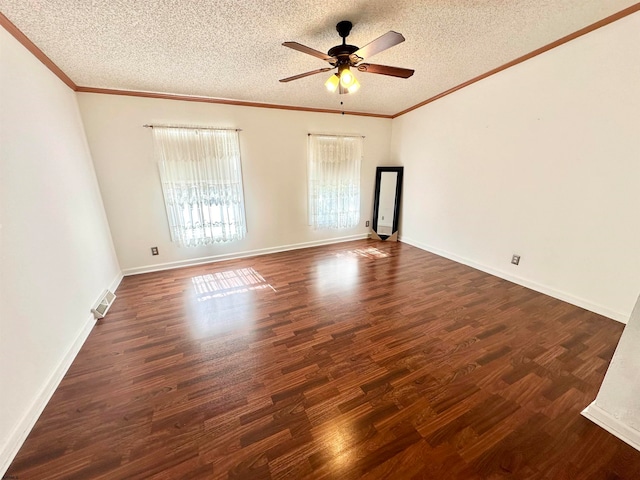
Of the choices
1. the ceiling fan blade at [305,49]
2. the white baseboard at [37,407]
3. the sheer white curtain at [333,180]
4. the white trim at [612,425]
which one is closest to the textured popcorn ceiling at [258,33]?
the ceiling fan blade at [305,49]

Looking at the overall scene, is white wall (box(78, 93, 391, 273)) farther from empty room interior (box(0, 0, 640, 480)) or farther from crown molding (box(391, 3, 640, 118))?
crown molding (box(391, 3, 640, 118))

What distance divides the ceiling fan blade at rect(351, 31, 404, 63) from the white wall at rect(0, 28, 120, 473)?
7.85ft

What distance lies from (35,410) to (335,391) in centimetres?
174

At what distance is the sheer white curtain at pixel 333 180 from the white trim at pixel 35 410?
3275 millimetres

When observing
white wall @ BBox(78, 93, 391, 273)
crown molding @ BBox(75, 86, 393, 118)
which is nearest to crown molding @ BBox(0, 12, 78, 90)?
crown molding @ BBox(75, 86, 393, 118)

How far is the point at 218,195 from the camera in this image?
354 cm

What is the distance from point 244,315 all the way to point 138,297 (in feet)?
4.46

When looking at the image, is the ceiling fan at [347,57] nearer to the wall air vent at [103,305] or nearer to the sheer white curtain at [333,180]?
the sheer white curtain at [333,180]

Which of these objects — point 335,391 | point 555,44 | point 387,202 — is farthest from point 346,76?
point 387,202

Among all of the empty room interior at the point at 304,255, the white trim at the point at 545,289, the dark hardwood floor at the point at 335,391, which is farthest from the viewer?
the white trim at the point at 545,289

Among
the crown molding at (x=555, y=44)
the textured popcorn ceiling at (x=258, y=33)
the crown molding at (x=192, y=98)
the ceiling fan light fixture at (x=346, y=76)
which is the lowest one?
the ceiling fan light fixture at (x=346, y=76)

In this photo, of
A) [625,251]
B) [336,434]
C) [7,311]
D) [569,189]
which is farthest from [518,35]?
[7,311]

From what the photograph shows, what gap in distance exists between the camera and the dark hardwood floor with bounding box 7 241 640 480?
116 cm

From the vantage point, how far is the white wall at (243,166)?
9.81 ft
